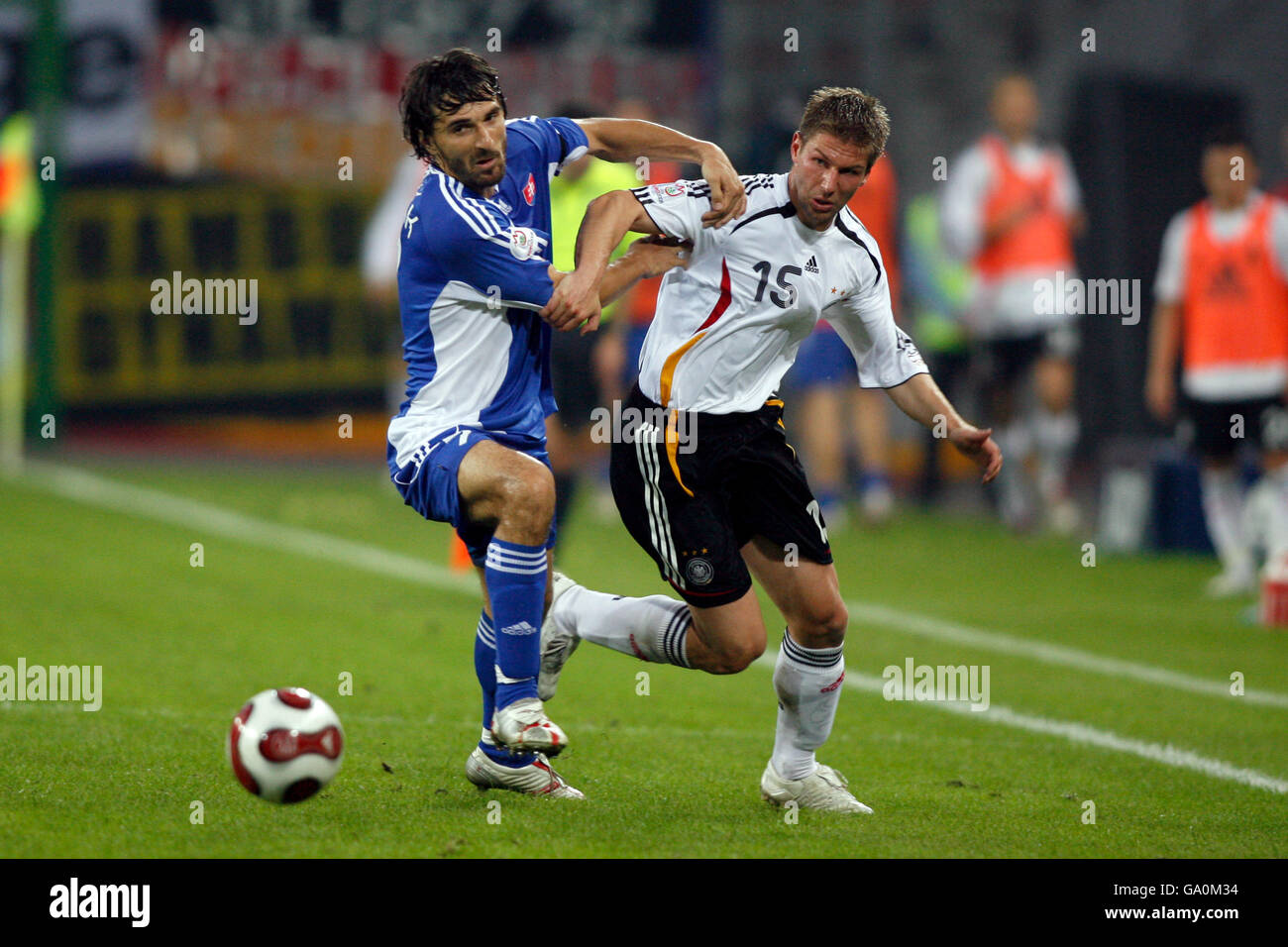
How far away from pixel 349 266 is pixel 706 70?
140 inches

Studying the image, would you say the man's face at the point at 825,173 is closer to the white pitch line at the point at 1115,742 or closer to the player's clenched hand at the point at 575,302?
the player's clenched hand at the point at 575,302

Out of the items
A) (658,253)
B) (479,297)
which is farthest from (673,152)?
(479,297)

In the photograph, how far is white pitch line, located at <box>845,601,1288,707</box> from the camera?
6852 millimetres

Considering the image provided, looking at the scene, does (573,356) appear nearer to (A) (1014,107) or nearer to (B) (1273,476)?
(B) (1273,476)

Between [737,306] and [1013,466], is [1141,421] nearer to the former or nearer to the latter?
[1013,466]

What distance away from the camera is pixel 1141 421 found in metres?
13.9

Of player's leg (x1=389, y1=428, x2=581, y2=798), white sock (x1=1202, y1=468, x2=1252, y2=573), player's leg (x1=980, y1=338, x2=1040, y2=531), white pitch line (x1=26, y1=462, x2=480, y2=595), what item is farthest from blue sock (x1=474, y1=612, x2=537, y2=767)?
player's leg (x1=980, y1=338, x2=1040, y2=531)

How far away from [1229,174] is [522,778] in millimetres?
5960

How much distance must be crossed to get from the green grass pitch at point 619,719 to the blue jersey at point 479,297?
100 centimetres

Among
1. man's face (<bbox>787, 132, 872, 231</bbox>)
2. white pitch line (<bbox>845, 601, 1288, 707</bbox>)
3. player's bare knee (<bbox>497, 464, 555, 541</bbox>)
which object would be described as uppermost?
man's face (<bbox>787, 132, 872, 231</bbox>)

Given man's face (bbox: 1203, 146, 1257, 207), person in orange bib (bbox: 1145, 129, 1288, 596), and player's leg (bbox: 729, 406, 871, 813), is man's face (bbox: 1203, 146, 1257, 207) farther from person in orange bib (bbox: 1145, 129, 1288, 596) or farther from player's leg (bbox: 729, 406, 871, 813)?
player's leg (bbox: 729, 406, 871, 813)

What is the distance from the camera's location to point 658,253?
489 cm

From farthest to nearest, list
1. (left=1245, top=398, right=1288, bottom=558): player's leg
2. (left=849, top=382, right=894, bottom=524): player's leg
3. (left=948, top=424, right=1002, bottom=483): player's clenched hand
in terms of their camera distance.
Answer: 1. (left=849, top=382, right=894, bottom=524): player's leg
2. (left=1245, top=398, right=1288, bottom=558): player's leg
3. (left=948, top=424, right=1002, bottom=483): player's clenched hand

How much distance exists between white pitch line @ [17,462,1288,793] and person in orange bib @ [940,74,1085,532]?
3514 millimetres
